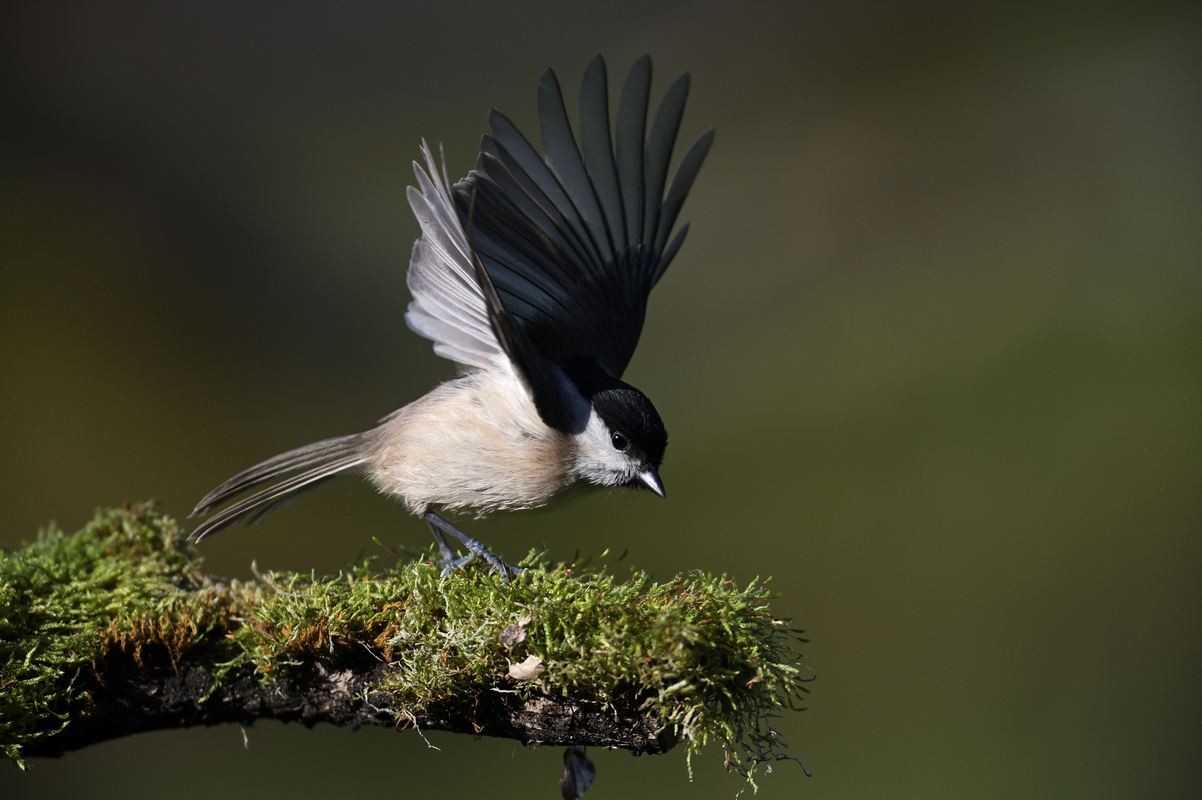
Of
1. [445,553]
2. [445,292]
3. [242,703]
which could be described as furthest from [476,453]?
[242,703]

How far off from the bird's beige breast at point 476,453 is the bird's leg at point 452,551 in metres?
0.06

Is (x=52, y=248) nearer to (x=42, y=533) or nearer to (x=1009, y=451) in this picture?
(x=42, y=533)

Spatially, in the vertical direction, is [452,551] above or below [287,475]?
below

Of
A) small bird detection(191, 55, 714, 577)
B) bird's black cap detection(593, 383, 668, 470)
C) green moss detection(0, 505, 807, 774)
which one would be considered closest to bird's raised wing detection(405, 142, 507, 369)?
small bird detection(191, 55, 714, 577)

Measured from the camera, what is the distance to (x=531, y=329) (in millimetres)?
2779

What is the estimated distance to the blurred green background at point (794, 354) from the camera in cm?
472

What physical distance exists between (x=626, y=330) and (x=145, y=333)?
4290 mm

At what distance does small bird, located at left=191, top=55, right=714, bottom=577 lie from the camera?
2512 millimetres

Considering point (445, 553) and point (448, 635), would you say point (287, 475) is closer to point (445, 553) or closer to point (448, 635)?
point (445, 553)

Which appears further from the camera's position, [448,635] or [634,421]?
[634,421]

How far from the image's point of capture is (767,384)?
6.73m

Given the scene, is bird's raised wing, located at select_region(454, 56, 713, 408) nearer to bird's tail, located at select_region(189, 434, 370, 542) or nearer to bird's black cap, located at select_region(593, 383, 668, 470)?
bird's black cap, located at select_region(593, 383, 668, 470)

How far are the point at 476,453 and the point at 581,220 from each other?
71 centimetres

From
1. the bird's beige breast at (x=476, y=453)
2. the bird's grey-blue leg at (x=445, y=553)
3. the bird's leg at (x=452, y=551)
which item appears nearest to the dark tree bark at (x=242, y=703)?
the bird's leg at (x=452, y=551)
